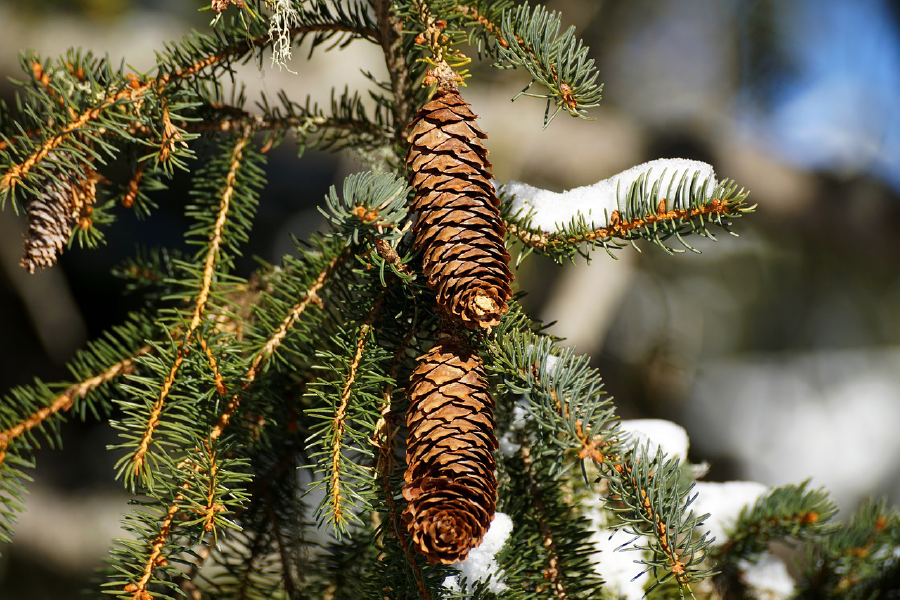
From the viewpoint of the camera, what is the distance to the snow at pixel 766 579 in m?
0.57

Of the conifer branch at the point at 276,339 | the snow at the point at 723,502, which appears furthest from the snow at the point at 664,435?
the conifer branch at the point at 276,339

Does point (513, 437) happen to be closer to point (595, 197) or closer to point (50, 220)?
point (595, 197)

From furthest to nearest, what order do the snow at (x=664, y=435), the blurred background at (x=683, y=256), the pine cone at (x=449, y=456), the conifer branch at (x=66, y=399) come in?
the blurred background at (x=683, y=256)
the snow at (x=664, y=435)
the conifer branch at (x=66, y=399)
the pine cone at (x=449, y=456)

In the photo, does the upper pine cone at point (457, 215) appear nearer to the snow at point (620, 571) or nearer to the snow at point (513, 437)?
the snow at point (513, 437)

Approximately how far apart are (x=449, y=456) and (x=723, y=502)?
0.36 metres

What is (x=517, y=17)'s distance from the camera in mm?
392

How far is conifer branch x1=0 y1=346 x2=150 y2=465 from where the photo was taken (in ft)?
1.41

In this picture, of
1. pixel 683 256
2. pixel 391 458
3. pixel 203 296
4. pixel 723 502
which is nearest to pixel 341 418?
pixel 391 458

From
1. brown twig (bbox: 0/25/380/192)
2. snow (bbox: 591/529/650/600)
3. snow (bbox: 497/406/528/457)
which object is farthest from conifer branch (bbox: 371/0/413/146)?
snow (bbox: 591/529/650/600)

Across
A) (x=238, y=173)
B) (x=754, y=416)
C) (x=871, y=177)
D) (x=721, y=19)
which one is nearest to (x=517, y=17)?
(x=238, y=173)

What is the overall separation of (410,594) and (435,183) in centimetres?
25

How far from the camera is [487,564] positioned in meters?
0.41

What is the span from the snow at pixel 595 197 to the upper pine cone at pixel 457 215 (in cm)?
6

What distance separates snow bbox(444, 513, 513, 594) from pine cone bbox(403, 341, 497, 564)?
0.26ft
